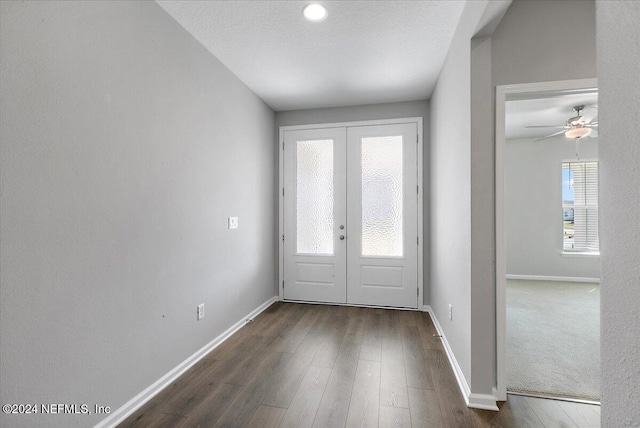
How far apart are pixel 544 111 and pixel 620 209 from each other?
4.63 metres

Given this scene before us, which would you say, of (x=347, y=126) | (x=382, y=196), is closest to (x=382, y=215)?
(x=382, y=196)

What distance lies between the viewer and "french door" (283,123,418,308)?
Answer: 3.67 meters

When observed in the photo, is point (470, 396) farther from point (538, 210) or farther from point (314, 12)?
point (538, 210)

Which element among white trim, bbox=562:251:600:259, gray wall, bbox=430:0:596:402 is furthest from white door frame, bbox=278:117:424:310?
white trim, bbox=562:251:600:259

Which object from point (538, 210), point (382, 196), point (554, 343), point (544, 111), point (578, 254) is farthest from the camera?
point (538, 210)

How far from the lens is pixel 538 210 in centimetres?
525

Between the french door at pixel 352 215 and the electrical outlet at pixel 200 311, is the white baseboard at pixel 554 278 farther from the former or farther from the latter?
the electrical outlet at pixel 200 311

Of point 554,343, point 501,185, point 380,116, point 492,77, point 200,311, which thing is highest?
point 380,116

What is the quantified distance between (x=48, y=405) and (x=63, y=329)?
0.33 m

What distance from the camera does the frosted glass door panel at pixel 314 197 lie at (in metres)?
3.87

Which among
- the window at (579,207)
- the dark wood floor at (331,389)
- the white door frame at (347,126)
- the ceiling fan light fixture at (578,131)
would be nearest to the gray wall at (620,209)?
the dark wood floor at (331,389)

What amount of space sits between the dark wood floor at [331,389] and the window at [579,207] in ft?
13.7

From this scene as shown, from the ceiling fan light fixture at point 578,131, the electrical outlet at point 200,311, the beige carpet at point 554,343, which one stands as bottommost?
the beige carpet at point 554,343

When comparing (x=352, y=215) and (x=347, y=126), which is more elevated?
(x=347, y=126)
